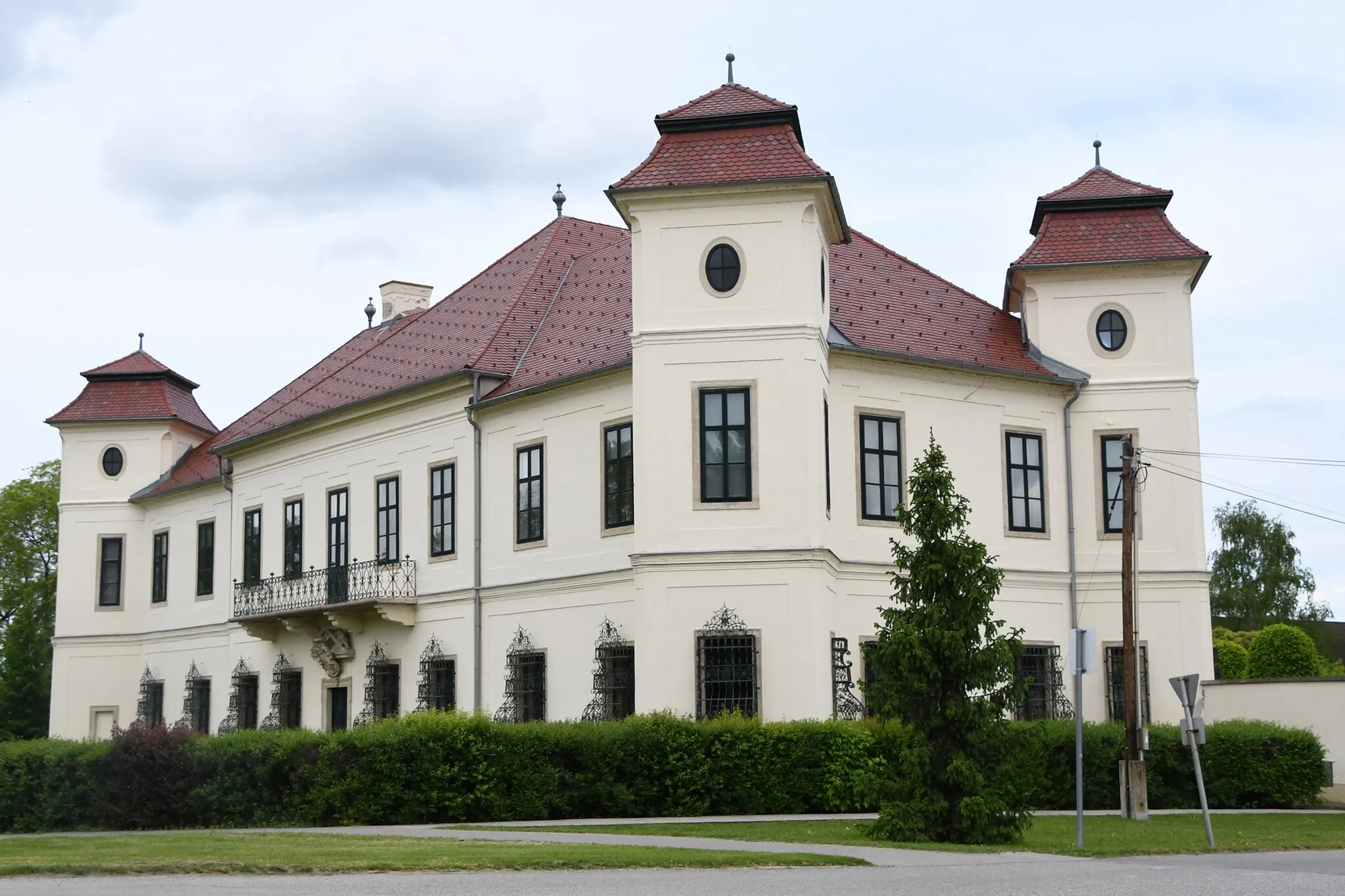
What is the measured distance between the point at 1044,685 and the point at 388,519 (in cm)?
1403

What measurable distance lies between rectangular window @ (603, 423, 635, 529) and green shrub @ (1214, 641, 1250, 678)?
33.5 meters

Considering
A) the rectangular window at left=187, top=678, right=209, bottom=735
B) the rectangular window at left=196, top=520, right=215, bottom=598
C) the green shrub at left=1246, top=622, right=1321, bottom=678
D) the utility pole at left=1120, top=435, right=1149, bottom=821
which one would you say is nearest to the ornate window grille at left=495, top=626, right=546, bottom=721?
the utility pole at left=1120, top=435, right=1149, bottom=821

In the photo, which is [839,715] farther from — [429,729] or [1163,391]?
[1163,391]

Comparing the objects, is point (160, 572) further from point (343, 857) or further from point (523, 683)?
point (343, 857)

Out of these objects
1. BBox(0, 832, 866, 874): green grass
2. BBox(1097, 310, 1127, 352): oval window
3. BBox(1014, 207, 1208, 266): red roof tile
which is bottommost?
BBox(0, 832, 866, 874): green grass

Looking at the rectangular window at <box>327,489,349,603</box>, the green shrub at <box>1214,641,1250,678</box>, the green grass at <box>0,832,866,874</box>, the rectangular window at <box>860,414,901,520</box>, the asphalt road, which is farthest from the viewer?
the green shrub at <box>1214,641,1250,678</box>

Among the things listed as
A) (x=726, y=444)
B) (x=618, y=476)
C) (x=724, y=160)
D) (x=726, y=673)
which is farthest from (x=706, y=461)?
(x=724, y=160)

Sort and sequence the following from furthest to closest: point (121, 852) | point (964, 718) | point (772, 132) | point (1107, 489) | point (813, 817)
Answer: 1. point (1107, 489)
2. point (772, 132)
3. point (813, 817)
4. point (964, 718)
5. point (121, 852)

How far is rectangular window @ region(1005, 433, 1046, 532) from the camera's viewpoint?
31891 millimetres

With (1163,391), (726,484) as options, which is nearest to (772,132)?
(726,484)

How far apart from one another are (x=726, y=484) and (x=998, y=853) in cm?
1121

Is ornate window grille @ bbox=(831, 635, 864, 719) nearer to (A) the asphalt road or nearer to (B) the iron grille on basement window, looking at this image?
(B) the iron grille on basement window

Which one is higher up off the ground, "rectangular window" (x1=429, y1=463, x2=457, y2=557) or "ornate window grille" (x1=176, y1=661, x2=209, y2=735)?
"rectangular window" (x1=429, y1=463, x2=457, y2=557)

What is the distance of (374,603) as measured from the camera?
34188mm
